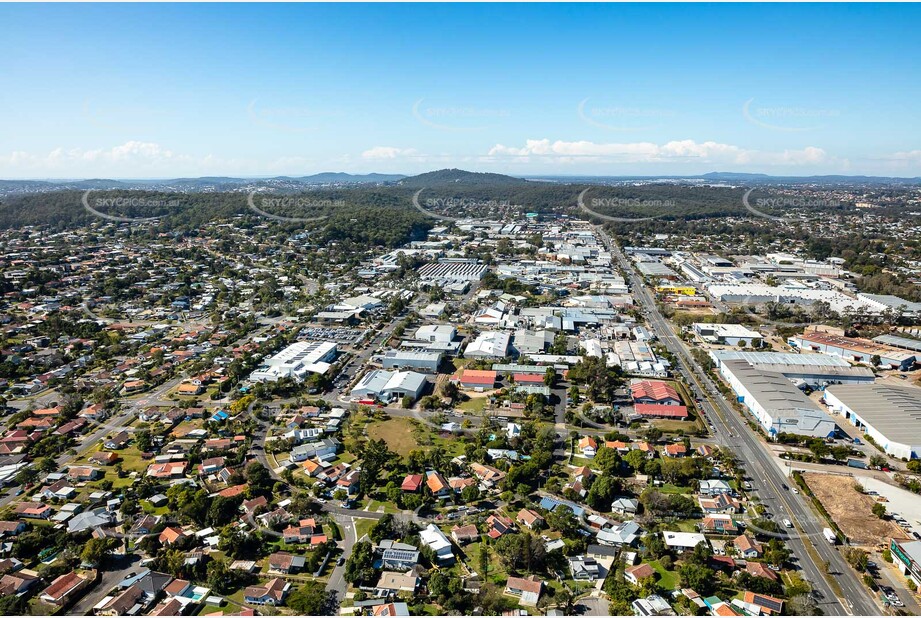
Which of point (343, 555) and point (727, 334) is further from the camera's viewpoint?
point (727, 334)

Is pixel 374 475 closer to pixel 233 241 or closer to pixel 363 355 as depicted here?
pixel 363 355

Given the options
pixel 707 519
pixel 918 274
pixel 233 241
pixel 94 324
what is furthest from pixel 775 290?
pixel 233 241

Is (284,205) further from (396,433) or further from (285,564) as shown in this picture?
(285,564)

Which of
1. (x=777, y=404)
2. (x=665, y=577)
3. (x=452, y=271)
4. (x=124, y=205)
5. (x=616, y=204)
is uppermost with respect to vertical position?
(x=124, y=205)

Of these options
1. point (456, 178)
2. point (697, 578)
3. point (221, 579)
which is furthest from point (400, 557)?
point (456, 178)

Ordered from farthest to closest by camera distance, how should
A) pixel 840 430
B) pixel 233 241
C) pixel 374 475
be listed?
pixel 233 241 → pixel 840 430 → pixel 374 475

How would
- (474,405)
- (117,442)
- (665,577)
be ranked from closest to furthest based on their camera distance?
(665,577)
(117,442)
(474,405)
